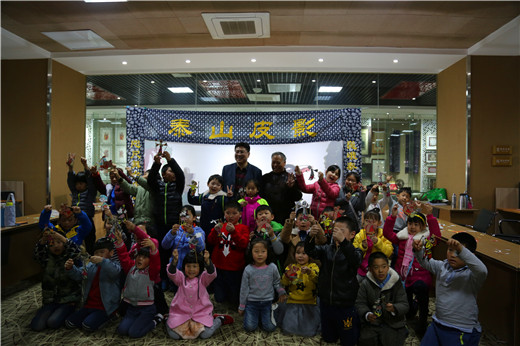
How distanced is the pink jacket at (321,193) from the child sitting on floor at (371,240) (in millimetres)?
483

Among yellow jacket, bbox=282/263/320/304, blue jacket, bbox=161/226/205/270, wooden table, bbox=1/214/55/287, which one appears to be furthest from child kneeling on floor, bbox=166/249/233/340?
wooden table, bbox=1/214/55/287

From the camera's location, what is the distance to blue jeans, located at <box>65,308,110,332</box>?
240 cm

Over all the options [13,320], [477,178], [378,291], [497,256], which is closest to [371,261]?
[378,291]

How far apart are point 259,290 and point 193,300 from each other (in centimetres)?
55

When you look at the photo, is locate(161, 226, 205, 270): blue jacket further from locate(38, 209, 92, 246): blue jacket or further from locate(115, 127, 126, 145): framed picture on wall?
locate(115, 127, 126, 145): framed picture on wall

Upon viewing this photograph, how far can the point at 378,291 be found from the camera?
221cm

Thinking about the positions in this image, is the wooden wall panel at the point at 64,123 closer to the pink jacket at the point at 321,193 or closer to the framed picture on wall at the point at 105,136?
the framed picture on wall at the point at 105,136

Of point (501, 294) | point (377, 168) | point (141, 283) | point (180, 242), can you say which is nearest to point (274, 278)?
point (180, 242)

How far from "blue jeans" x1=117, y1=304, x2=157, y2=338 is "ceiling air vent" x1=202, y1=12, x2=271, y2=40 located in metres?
3.31

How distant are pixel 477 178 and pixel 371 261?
12.4 feet

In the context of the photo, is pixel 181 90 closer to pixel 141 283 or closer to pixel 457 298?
pixel 141 283

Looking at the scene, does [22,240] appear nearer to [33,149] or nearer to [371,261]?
[33,149]

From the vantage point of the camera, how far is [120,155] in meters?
5.79

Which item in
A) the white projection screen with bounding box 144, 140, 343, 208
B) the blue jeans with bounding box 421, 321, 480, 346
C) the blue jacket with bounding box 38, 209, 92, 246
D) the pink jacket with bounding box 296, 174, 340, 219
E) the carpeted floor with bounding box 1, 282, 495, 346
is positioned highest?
the white projection screen with bounding box 144, 140, 343, 208
